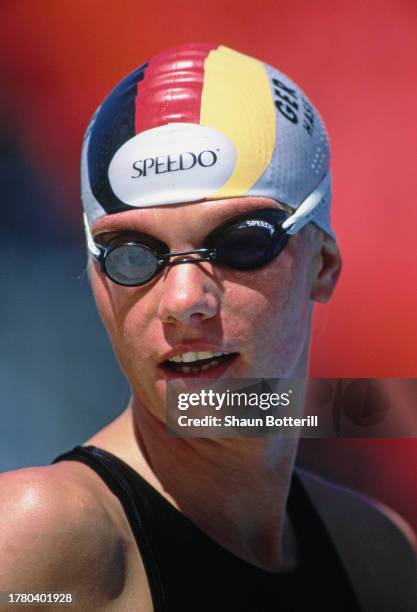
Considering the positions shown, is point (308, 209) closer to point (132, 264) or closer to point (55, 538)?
point (132, 264)

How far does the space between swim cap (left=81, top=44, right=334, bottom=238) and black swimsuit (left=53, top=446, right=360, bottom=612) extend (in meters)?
0.59

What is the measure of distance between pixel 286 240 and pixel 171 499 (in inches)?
24.9

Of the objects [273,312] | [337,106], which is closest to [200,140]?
[273,312]

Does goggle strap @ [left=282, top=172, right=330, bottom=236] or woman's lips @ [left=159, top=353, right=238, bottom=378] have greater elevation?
goggle strap @ [left=282, top=172, right=330, bottom=236]

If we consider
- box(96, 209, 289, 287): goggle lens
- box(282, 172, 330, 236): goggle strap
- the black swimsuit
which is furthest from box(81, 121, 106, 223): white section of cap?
the black swimsuit

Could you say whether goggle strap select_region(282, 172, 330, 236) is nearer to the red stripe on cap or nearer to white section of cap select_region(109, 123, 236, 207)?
white section of cap select_region(109, 123, 236, 207)

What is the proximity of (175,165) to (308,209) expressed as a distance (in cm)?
33

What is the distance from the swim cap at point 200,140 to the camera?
59.0 inches

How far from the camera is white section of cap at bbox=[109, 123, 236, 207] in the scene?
1.48 m

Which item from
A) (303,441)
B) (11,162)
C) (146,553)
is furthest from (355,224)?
(146,553)

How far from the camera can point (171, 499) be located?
5.23 feet

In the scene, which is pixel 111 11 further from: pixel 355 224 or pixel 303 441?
pixel 303 441

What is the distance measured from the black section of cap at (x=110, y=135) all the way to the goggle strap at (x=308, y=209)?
0.37 metres

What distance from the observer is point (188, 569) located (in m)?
1.46
